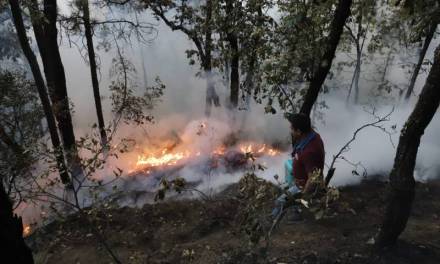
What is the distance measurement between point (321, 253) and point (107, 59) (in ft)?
127

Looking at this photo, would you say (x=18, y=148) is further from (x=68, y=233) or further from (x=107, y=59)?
(x=107, y=59)

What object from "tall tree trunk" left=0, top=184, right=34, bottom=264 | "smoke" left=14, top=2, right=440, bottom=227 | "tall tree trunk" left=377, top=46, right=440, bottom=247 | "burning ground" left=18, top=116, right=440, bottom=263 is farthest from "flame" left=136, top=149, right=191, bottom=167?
"tall tree trunk" left=0, top=184, right=34, bottom=264

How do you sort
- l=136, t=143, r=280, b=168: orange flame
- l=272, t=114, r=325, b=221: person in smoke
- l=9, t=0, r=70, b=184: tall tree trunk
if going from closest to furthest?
l=272, t=114, r=325, b=221: person in smoke
l=9, t=0, r=70, b=184: tall tree trunk
l=136, t=143, r=280, b=168: orange flame

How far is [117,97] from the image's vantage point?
56.2ft

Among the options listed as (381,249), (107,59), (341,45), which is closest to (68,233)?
(381,249)

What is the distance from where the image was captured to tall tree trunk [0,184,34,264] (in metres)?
2.42

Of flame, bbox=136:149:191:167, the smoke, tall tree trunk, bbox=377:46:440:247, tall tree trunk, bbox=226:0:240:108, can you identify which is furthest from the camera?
flame, bbox=136:149:191:167

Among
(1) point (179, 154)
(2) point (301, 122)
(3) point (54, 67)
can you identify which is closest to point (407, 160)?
(2) point (301, 122)

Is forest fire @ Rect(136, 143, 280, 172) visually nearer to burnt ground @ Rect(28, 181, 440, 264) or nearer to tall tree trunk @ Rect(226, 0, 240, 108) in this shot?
tall tree trunk @ Rect(226, 0, 240, 108)

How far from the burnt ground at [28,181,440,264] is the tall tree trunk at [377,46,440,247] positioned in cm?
41

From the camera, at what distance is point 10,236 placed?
2469 mm

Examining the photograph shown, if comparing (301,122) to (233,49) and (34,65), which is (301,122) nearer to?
(34,65)

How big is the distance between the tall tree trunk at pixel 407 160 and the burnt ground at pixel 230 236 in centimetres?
41

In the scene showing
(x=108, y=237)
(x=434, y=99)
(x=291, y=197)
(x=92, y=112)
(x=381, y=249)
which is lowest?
(x=92, y=112)
